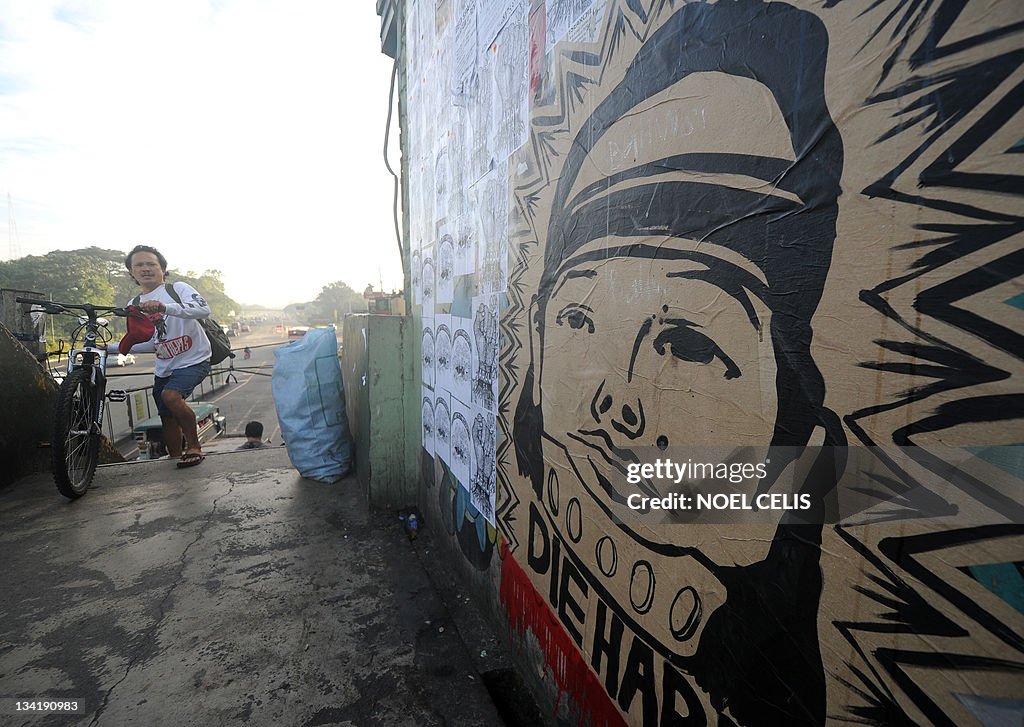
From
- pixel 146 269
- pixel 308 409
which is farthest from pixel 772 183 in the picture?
pixel 146 269

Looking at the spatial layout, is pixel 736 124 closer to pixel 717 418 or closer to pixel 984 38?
pixel 984 38

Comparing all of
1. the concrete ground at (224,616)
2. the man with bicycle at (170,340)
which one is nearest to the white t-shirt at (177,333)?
the man with bicycle at (170,340)

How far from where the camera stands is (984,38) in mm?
540

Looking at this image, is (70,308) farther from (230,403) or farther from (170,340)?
(230,403)

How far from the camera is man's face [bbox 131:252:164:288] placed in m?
4.03

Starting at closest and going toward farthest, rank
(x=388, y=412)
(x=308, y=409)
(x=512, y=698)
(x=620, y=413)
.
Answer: (x=620, y=413) → (x=512, y=698) → (x=388, y=412) → (x=308, y=409)

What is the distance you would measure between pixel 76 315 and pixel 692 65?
4732mm

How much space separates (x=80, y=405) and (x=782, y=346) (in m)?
4.69

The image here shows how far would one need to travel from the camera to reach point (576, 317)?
4.44 feet

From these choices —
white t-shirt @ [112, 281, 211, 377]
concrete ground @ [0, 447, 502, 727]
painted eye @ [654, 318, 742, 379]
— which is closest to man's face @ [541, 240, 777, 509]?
painted eye @ [654, 318, 742, 379]

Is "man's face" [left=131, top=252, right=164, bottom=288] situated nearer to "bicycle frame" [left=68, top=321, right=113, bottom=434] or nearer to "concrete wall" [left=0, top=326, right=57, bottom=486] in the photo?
"bicycle frame" [left=68, top=321, right=113, bottom=434]

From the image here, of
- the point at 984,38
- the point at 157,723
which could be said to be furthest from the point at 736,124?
the point at 157,723

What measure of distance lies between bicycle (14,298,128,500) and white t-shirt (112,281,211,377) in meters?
0.26

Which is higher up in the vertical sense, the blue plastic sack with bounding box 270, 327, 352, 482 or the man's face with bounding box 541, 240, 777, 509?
the man's face with bounding box 541, 240, 777, 509
